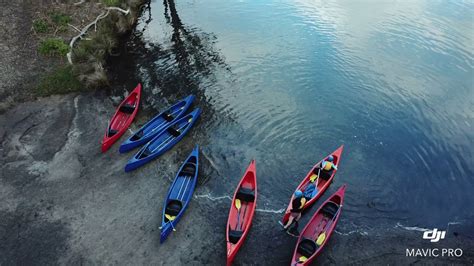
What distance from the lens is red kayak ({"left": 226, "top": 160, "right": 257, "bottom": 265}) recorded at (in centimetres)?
1382

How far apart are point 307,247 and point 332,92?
12.6 m

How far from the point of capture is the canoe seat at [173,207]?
15.2 metres

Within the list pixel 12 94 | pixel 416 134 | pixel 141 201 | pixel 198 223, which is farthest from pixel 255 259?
pixel 12 94

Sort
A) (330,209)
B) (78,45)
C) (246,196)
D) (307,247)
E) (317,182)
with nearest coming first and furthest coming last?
(307,247), (330,209), (246,196), (317,182), (78,45)

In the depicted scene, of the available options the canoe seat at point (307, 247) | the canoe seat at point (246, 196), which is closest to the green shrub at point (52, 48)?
the canoe seat at point (246, 196)

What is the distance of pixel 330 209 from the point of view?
15.5 meters

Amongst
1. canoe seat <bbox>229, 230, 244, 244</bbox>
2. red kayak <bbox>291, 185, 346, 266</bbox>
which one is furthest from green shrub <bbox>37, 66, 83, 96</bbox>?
red kayak <bbox>291, 185, 346, 266</bbox>

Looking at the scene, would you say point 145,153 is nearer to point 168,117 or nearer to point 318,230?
point 168,117

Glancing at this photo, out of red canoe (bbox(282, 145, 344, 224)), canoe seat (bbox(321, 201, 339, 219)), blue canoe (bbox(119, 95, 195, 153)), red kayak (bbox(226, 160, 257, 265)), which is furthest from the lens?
blue canoe (bbox(119, 95, 195, 153))

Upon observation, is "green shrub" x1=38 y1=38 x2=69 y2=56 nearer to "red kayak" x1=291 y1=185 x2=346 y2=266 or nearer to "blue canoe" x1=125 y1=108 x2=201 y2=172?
"blue canoe" x1=125 y1=108 x2=201 y2=172

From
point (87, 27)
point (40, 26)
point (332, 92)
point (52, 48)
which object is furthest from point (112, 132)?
point (332, 92)

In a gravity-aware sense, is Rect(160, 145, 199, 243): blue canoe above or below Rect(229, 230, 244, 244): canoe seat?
above

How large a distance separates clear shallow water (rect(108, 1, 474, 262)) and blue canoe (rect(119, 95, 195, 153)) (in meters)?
1.34

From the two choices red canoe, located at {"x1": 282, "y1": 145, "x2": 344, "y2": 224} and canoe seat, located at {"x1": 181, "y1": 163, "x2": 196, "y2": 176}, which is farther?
canoe seat, located at {"x1": 181, "y1": 163, "x2": 196, "y2": 176}
